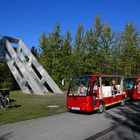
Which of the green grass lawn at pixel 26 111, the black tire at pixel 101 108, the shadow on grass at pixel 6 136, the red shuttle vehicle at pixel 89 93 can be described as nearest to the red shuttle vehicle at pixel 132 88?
the red shuttle vehicle at pixel 89 93

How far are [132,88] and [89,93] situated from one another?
355 inches

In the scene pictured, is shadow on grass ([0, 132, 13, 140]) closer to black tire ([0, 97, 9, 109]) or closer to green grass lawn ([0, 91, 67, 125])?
green grass lawn ([0, 91, 67, 125])

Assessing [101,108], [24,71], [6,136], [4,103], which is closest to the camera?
[6,136]

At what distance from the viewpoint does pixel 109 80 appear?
14.9 metres

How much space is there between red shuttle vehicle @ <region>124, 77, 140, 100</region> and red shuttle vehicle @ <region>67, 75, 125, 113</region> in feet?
18.6

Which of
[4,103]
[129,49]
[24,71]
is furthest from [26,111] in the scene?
[129,49]

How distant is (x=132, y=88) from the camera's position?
20.2m

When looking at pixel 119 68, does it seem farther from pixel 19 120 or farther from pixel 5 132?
pixel 5 132

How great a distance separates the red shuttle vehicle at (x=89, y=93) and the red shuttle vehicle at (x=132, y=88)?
5.68 meters

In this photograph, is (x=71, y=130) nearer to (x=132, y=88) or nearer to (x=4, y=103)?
(x=4, y=103)

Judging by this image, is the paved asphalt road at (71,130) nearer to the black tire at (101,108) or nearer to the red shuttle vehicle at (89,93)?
the red shuttle vehicle at (89,93)

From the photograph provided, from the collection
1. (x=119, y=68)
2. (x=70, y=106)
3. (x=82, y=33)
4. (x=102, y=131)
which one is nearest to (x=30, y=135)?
(x=102, y=131)

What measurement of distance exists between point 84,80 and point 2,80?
1982 centimetres

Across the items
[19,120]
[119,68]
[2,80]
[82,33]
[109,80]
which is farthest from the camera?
[82,33]
